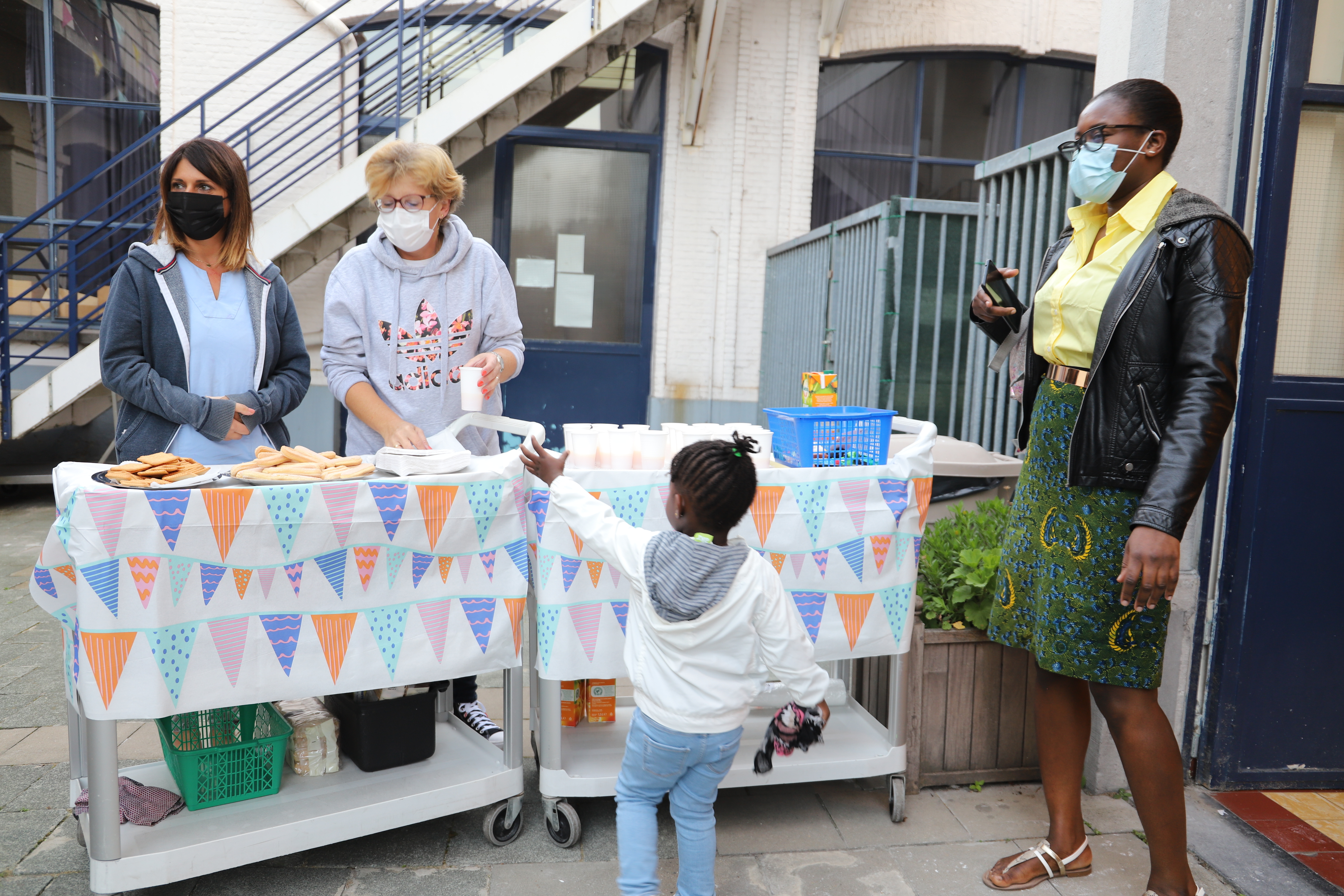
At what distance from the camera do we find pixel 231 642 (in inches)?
93.6

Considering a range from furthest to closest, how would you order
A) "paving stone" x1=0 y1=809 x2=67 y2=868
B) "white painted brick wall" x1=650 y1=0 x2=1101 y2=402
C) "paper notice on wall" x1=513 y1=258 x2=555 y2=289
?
"paper notice on wall" x1=513 y1=258 x2=555 y2=289 < "white painted brick wall" x1=650 y1=0 x2=1101 y2=402 < "paving stone" x1=0 y1=809 x2=67 y2=868

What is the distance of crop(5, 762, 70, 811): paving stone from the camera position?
117 inches

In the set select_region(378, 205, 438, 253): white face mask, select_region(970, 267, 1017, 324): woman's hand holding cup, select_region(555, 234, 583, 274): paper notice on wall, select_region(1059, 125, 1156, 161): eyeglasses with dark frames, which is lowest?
select_region(970, 267, 1017, 324): woman's hand holding cup

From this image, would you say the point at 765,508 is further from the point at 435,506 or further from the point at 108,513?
the point at 108,513

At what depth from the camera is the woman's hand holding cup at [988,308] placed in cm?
285

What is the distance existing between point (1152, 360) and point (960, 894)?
60.7 inches

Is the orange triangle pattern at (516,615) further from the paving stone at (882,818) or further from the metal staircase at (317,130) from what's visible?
the metal staircase at (317,130)

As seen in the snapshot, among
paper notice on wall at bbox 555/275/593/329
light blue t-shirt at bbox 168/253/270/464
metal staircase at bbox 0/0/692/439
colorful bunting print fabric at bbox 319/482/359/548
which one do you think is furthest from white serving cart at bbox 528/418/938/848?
paper notice on wall at bbox 555/275/593/329

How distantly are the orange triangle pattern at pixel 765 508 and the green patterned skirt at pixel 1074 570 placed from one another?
2.34 feet

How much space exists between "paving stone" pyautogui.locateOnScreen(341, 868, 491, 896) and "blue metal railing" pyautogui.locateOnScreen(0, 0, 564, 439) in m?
6.81

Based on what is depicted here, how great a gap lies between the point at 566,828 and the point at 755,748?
66cm

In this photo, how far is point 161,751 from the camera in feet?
11.0

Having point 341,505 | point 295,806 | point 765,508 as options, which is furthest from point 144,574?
point 765,508

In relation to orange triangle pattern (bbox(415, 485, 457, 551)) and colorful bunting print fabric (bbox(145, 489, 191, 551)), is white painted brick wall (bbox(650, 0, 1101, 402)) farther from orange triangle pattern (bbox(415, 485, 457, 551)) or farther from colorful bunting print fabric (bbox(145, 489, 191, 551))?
colorful bunting print fabric (bbox(145, 489, 191, 551))
